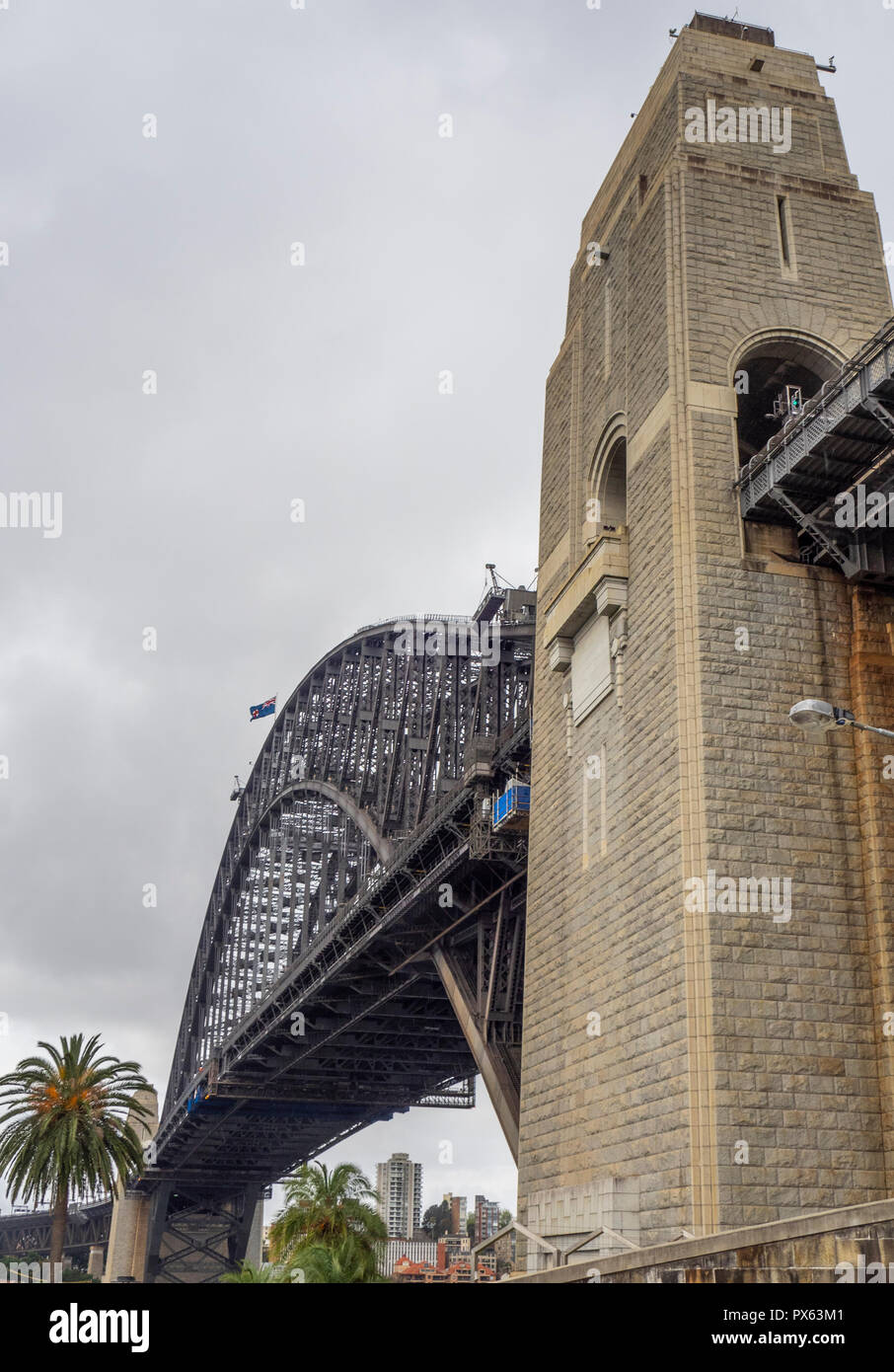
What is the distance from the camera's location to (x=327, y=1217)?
3797cm

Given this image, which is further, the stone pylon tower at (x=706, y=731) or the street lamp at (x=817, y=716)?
the stone pylon tower at (x=706, y=731)

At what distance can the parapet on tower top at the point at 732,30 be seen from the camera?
29.7 m

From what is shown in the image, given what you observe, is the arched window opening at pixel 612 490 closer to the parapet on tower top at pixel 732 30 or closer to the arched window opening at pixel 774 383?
the arched window opening at pixel 774 383

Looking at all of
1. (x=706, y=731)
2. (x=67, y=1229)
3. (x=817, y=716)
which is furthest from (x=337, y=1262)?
(x=67, y=1229)

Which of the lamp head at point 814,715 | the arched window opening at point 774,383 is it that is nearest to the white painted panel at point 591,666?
the arched window opening at point 774,383

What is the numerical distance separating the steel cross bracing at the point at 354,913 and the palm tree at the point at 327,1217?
6.26 m

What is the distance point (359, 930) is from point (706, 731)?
36.8 m

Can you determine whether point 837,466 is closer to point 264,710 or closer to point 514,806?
point 514,806

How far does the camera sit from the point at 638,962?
2184cm

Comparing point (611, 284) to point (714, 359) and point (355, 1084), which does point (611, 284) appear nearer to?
point (714, 359)

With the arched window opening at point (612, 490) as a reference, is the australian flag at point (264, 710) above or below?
above
